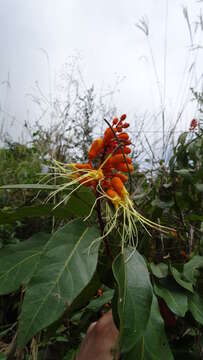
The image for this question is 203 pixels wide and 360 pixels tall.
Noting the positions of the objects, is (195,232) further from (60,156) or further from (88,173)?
(60,156)

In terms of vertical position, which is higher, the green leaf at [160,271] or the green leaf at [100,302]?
the green leaf at [160,271]

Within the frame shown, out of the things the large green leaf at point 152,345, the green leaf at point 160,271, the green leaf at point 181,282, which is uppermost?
the green leaf at point 160,271

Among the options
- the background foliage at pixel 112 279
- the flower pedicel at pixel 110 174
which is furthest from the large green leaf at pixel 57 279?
the flower pedicel at pixel 110 174

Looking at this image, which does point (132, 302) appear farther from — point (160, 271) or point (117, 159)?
point (117, 159)

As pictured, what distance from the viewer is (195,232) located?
3.26 feet

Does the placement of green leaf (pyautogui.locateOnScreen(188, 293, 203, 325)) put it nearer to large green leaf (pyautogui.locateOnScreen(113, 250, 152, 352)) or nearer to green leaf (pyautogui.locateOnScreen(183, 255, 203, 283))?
green leaf (pyautogui.locateOnScreen(183, 255, 203, 283))

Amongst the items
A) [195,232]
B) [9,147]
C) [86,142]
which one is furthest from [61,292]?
[9,147]

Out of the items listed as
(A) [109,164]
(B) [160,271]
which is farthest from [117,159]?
(B) [160,271]

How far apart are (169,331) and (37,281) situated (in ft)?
1.51

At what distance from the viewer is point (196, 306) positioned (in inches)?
24.9

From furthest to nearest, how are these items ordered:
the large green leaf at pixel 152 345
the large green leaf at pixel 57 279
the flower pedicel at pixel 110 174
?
1. the flower pedicel at pixel 110 174
2. the large green leaf at pixel 152 345
3. the large green leaf at pixel 57 279

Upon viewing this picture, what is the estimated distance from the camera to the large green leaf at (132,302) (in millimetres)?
474

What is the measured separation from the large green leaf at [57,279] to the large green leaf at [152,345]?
0.53 ft

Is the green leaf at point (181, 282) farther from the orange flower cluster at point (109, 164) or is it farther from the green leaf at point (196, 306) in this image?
the orange flower cluster at point (109, 164)
